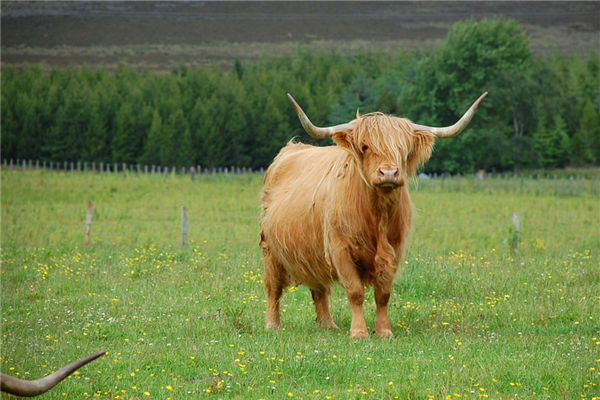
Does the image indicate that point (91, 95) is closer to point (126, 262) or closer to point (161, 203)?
point (161, 203)

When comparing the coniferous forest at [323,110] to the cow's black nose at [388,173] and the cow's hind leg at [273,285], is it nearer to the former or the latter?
the cow's hind leg at [273,285]

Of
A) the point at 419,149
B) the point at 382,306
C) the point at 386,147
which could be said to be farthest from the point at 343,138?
the point at 382,306

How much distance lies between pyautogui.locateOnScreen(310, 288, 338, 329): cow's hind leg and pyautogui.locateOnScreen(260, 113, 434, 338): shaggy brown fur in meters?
0.01

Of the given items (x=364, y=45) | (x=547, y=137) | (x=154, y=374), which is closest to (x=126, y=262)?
(x=154, y=374)

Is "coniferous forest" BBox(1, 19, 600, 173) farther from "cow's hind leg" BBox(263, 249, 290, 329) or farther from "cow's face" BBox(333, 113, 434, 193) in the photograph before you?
"cow's face" BBox(333, 113, 434, 193)

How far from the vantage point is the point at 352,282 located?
28.6ft

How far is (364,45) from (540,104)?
98.1 metres

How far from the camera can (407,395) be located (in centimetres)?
636

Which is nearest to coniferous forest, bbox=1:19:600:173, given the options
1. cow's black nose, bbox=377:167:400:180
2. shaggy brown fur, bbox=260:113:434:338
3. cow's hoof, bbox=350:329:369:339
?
shaggy brown fur, bbox=260:113:434:338

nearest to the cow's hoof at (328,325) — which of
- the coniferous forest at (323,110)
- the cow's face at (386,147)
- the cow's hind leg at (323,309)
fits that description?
the cow's hind leg at (323,309)

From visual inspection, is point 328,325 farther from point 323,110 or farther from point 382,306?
point 323,110

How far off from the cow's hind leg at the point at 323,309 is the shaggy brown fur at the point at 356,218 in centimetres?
1

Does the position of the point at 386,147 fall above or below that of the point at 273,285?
above

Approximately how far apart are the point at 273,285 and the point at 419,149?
258cm
